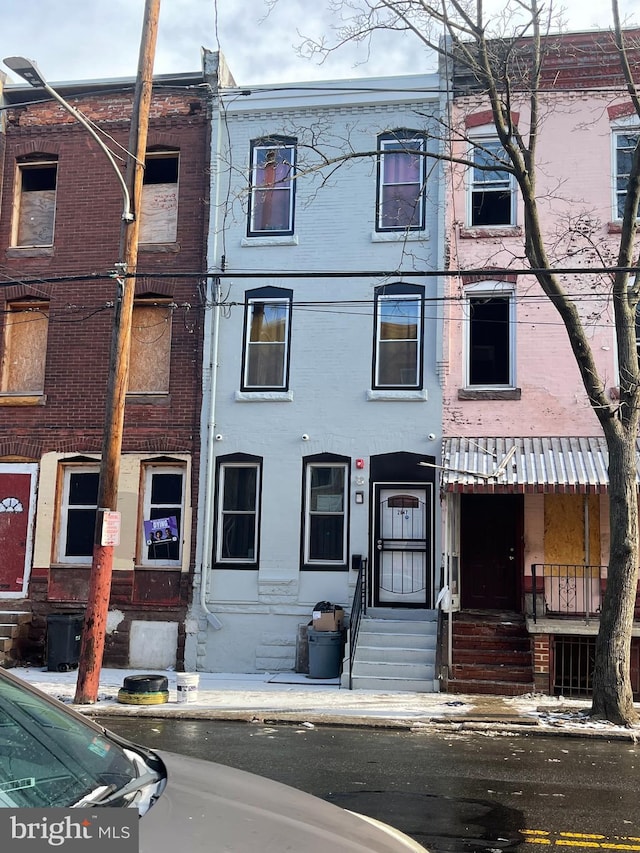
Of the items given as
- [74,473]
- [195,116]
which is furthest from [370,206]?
[74,473]

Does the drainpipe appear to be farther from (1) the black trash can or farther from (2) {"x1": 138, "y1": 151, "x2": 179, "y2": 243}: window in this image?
(1) the black trash can

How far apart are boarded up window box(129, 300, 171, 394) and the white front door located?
5013 mm

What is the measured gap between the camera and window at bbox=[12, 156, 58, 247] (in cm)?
1802

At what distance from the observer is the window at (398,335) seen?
16.2 meters

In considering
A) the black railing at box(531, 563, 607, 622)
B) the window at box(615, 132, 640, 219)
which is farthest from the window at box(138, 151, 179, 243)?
the black railing at box(531, 563, 607, 622)

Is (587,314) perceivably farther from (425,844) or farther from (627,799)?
(425,844)

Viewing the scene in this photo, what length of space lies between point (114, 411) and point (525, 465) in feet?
22.2

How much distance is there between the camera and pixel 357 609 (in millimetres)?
14883

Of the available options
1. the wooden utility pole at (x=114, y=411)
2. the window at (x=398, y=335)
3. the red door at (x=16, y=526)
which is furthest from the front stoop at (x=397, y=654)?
the red door at (x=16, y=526)

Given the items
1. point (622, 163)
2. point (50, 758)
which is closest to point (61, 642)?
point (50, 758)

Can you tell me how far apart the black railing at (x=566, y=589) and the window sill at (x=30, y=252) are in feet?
37.3

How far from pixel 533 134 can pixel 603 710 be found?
793 cm

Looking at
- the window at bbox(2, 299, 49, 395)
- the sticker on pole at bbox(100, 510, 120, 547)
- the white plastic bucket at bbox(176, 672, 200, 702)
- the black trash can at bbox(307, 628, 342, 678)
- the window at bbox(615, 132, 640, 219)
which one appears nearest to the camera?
the sticker on pole at bbox(100, 510, 120, 547)

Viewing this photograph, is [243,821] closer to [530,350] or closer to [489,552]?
[489,552]
